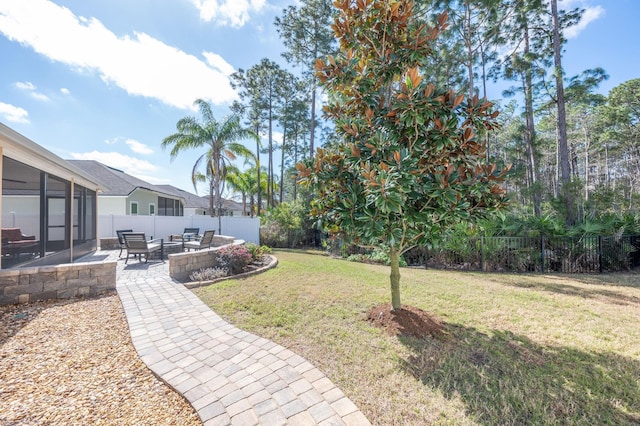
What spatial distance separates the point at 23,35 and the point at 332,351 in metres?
10.4

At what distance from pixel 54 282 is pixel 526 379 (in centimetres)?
769

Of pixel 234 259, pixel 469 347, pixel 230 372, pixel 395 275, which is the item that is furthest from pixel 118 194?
pixel 469 347

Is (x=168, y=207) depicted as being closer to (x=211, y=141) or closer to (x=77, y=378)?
(x=211, y=141)

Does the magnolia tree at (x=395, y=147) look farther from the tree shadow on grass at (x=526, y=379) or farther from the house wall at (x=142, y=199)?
the house wall at (x=142, y=199)

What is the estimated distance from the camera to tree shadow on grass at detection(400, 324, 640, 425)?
7.50 feet

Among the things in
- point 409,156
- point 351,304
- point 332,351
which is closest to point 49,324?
point 332,351

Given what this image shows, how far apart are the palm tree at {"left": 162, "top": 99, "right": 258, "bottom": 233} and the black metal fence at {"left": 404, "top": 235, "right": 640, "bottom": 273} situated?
40.1 feet

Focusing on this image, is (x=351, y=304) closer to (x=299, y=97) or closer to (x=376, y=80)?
(x=376, y=80)

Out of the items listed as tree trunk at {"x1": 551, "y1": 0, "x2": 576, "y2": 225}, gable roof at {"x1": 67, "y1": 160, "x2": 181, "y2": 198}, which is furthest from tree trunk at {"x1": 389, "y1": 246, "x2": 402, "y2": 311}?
gable roof at {"x1": 67, "y1": 160, "x2": 181, "y2": 198}

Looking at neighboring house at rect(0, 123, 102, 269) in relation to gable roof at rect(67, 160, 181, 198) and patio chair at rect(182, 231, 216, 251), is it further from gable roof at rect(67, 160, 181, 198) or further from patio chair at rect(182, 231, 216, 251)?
gable roof at rect(67, 160, 181, 198)

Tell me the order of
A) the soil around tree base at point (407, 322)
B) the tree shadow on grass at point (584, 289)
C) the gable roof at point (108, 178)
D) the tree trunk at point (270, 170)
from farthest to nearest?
the tree trunk at point (270, 170) < the gable roof at point (108, 178) < the tree shadow on grass at point (584, 289) < the soil around tree base at point (407, 322)

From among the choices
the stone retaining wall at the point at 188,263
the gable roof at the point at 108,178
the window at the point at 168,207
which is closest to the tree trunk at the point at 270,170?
the window at the point at 168,207

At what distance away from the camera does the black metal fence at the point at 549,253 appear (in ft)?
28.9

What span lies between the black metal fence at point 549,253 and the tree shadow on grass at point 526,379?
17.9 feet
